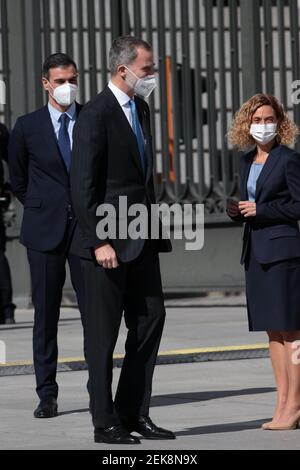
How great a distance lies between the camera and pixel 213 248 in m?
16.3

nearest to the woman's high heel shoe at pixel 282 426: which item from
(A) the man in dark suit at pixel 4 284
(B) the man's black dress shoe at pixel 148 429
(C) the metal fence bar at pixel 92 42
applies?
(B) the man's black dress shoe at pixel 148 429

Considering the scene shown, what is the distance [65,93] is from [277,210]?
152 centimetres

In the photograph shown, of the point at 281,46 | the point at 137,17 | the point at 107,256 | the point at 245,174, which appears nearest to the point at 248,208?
the point at 245,174

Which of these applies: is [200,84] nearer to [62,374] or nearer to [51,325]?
[62,374]

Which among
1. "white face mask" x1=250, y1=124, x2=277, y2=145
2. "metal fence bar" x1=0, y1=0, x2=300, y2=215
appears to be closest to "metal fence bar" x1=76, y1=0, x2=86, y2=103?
"metal fence bar" x1=0, y1=0, x2=300, y2=215

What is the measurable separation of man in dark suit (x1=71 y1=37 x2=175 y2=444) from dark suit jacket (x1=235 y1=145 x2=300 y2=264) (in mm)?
645

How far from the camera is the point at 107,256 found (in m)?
7.29

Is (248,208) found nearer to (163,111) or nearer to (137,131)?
(137,131)

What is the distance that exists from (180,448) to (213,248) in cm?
921

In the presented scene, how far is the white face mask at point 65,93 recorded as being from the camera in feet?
28.5

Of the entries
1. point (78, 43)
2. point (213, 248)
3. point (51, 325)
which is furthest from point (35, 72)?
point (51, 325)

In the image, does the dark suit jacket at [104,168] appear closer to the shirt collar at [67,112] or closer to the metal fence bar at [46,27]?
the shirt collar at [67,112]

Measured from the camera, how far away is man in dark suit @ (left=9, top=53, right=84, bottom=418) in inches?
341

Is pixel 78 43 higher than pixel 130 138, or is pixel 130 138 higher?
pixel 78 43
